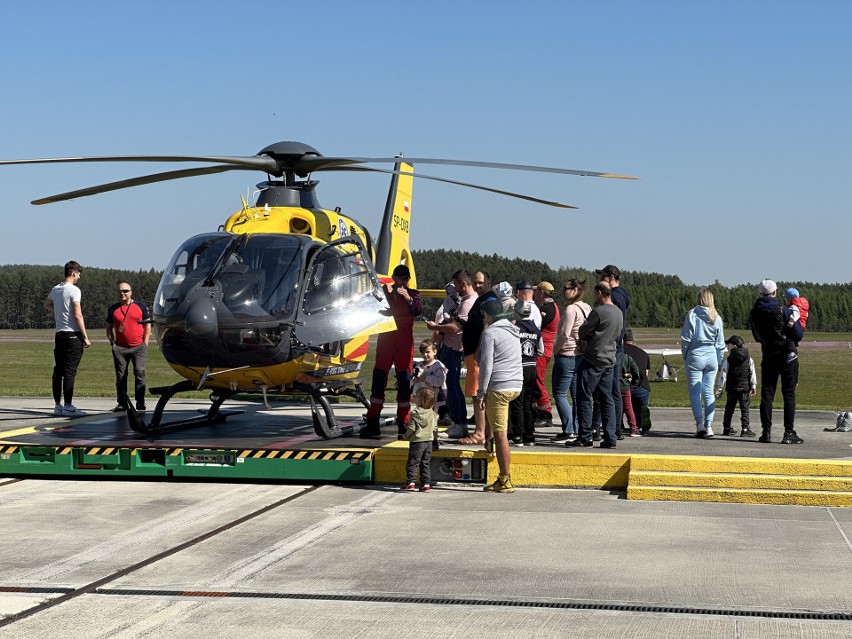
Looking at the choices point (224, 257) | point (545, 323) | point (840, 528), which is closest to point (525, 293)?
point (545, 323)

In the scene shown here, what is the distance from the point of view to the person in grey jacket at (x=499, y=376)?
926 cm

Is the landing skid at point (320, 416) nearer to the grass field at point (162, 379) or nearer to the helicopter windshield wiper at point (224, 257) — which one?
the helicopter windshield wiper at point (224, 257)

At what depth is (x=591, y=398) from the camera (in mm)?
10844

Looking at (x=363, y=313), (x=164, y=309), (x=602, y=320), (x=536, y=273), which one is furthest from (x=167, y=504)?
(x=536, y=273)

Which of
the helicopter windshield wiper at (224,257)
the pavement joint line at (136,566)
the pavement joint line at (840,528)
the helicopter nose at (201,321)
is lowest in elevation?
the pavement joint line at (840,528)

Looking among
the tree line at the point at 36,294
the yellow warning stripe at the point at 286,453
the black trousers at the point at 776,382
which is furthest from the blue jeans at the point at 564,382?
the tree line at the point at 36,294

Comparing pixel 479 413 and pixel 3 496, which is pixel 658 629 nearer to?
pixel 479 413

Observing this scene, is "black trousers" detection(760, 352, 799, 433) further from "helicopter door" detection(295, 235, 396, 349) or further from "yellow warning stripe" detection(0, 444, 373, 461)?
"yellow warning stripe" detection(0, 444, 373, 461)

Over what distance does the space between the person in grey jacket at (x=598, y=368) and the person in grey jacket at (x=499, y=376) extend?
139cm

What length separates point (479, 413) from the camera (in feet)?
35.1

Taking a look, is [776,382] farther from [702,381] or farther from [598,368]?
[598,368]

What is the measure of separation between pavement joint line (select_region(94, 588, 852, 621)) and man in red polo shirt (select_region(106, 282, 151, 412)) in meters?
7.88

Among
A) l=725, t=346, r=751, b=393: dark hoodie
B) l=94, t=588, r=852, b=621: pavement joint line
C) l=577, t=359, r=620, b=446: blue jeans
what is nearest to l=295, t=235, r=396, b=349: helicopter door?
l=577, t=359, r=620, b=446: blue jeans

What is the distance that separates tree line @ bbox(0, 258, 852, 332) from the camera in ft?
345
